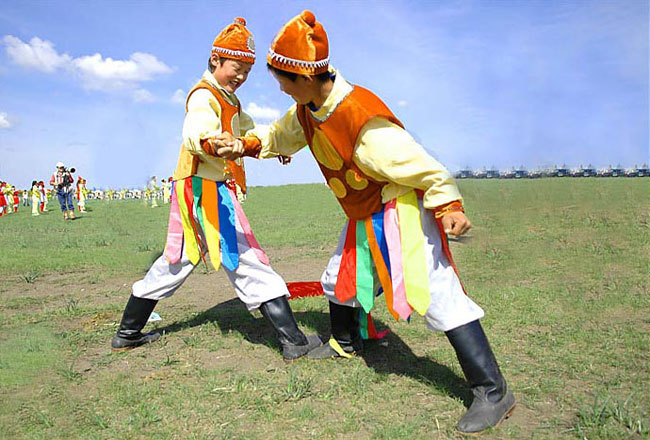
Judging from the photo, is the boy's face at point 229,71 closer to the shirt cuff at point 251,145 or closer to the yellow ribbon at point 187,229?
the shirt cuff at point 251,145

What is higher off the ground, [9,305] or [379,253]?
[379,253]

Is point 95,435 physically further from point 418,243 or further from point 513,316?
point 513,316

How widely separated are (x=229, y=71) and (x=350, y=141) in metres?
1.32

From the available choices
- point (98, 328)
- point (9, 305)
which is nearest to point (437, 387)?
point (98, 328)

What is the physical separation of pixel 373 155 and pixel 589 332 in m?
2.40

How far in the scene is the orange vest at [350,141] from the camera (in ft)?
9.20

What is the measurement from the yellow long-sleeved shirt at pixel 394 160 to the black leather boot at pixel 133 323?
196cm

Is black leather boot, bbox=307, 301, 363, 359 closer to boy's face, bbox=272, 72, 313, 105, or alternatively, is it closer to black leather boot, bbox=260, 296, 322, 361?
black leather boot, bbox=260, 296, 322, 361

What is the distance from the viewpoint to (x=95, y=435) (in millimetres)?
2740

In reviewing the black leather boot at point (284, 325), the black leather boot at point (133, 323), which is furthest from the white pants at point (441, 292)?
the black leather boot at point (133, 323)

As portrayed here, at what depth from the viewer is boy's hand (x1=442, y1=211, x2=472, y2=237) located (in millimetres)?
2576

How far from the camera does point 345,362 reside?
11.8 feet

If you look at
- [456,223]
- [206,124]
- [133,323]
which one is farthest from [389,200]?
[133,323]

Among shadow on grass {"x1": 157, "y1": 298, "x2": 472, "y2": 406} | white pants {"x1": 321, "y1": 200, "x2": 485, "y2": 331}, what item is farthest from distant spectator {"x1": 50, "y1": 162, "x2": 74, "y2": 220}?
white pants {"x1": 321, "y1": 200, "x2": 485, "y2": 331}
